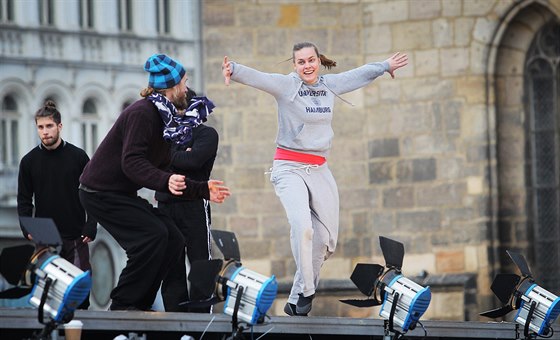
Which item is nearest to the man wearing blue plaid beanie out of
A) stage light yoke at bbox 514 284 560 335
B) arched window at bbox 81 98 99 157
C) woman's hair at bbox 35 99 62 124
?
woman's hair at bbox 35 99 62 124

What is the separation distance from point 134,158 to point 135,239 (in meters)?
0.57

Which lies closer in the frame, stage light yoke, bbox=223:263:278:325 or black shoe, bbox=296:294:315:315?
stage light yoke, bbox=223:263:278:325

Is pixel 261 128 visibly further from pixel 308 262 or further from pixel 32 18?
pixel 32 18

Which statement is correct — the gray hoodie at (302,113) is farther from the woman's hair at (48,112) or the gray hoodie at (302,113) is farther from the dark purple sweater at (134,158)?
the woman's hair at (48,112)

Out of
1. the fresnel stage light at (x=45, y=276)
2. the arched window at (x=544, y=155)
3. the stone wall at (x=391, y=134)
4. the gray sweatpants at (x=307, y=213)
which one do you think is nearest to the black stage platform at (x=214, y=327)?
the fresnel stage light at (x=45, y=276)

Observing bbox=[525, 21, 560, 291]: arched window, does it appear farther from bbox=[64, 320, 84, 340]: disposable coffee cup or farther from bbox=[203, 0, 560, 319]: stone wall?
bbox=[64, 320, 84, 340]: disposable coffee cup

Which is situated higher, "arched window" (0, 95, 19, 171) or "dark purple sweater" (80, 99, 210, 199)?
"arched window" (0, 95, 19, 171)

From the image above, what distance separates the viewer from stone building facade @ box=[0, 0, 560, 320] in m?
20.4

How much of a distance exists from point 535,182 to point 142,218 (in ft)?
30.2

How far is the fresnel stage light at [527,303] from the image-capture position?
13.4m

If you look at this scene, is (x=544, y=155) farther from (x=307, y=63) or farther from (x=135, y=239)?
(x=135, y=239)

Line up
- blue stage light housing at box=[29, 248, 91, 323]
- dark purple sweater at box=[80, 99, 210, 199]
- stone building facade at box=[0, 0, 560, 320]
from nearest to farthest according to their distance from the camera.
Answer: blue stage light housing at box=[29, 248, 91, 323]
dark purple sweater at box=[80, 99, 210, 199]
stone building facade at box=[0, 0, 560, 320]

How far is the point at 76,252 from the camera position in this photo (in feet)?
44.8

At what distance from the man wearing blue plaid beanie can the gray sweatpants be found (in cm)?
106
